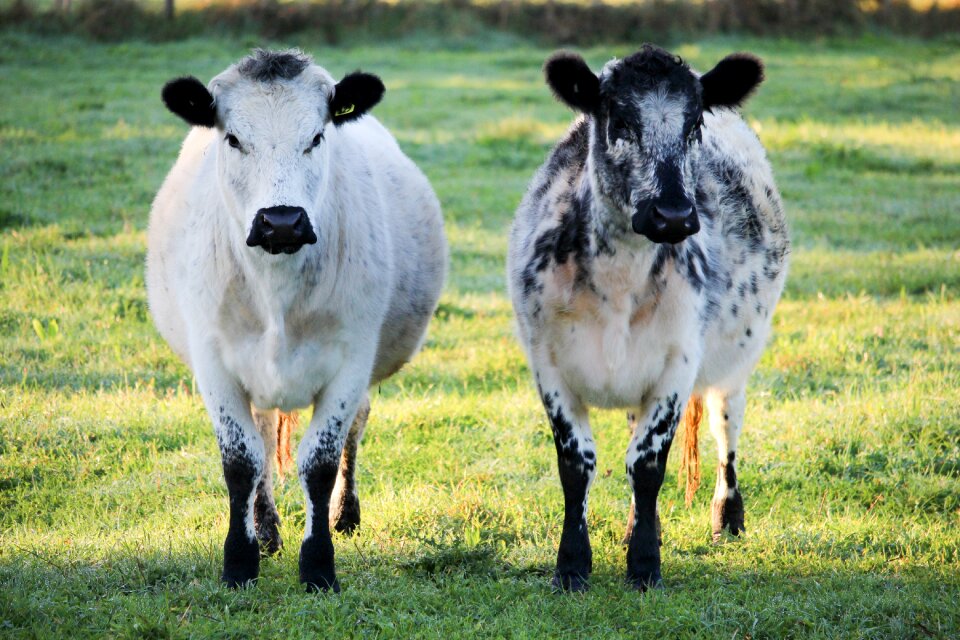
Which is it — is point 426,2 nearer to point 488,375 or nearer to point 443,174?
point 443,174

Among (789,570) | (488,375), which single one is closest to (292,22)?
(488,375)

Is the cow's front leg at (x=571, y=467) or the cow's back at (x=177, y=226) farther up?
the cow's back at (x=177, y=226)

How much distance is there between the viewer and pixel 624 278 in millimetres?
4938

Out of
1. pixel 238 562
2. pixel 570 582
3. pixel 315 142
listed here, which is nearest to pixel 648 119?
pixel 315 142

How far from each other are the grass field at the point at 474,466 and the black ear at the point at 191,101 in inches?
80.0

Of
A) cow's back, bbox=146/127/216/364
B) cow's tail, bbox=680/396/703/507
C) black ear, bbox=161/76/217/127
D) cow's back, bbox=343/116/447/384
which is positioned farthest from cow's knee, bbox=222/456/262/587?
cow's tail, bbox=680/396/703/507

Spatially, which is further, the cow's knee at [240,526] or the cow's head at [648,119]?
the cow's knee at [240,526]

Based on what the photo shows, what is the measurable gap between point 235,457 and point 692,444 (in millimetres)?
2501

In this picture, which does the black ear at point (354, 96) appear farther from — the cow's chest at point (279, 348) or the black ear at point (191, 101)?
the cow's chest at point (279, 348)

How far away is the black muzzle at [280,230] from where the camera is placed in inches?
172

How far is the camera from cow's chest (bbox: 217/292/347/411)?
4.89 metres

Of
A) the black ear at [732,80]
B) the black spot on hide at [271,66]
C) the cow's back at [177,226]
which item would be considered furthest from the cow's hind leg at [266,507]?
the black ear at [732,80]

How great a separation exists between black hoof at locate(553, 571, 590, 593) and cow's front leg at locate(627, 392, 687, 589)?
0.22 meters

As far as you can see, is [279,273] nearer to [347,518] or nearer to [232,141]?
[232,141]
